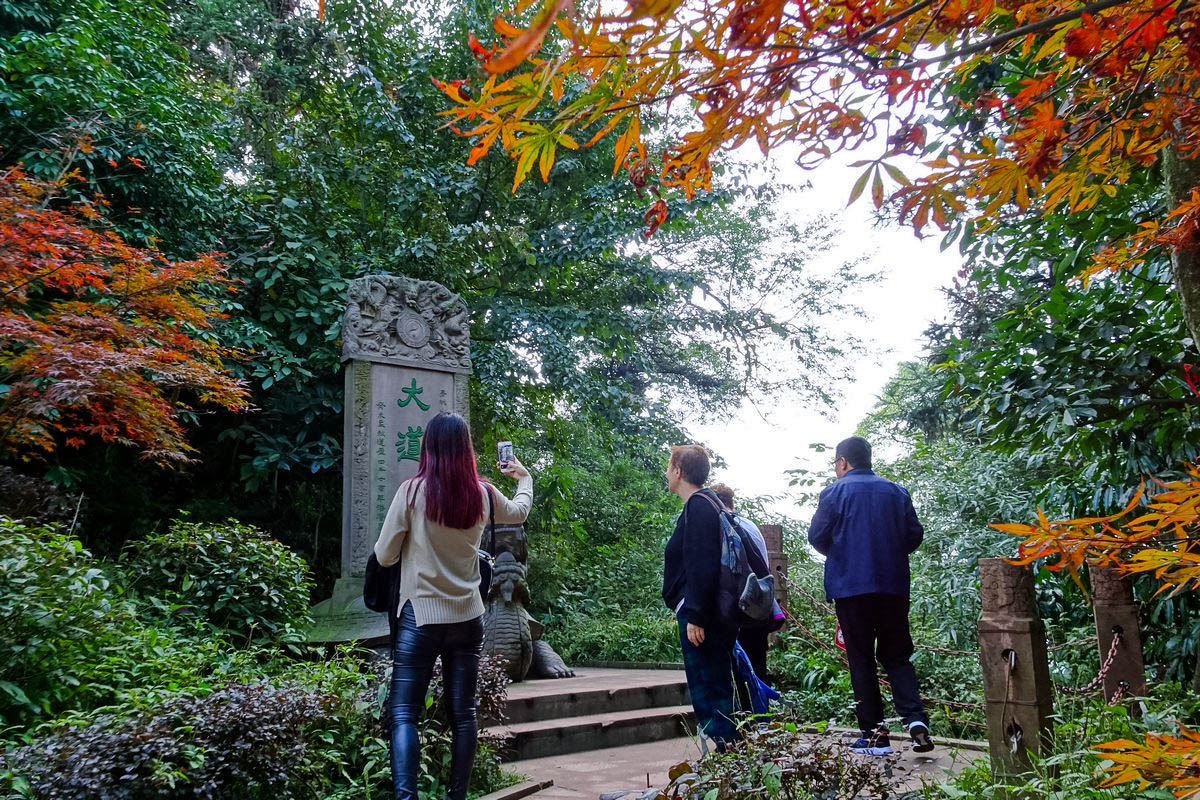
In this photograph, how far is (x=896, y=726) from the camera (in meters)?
5.21

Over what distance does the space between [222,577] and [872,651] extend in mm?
4289

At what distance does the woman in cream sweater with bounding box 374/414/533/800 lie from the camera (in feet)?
10.2

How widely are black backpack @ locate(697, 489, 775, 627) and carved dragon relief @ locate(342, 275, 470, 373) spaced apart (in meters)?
3.81

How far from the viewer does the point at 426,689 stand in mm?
3166

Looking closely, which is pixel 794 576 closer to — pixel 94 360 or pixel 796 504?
pixel 796 504

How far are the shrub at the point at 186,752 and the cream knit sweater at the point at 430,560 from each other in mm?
691

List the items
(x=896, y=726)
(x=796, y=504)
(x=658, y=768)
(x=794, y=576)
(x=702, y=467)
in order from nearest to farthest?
(x=702, y=467) → (x=658, y=768) → (x=896, y=726) → (x=794, y=576) → (x=796, y=504)

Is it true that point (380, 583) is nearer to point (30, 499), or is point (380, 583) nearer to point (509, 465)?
point (509, 465)

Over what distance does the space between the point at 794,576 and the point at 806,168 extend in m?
7.81

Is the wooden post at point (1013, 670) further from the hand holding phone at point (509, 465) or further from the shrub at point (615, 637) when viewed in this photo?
the shrub at point (615, 637)

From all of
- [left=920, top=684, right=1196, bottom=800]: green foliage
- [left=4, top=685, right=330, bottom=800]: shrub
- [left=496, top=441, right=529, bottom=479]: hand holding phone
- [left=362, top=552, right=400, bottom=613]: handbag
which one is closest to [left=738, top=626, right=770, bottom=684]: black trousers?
[left=920, top=684, right=1196, bottom=800]: green foliage

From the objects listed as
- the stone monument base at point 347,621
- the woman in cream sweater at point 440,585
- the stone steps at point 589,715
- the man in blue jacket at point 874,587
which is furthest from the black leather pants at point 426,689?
the stone monument base at point 347,621

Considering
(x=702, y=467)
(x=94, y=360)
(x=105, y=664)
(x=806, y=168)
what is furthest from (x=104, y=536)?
(x=806, y=168)

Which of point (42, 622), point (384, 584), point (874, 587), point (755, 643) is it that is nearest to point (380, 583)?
point (384, 584)
